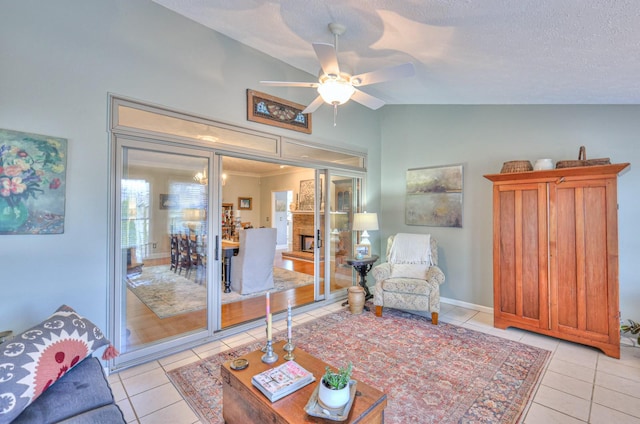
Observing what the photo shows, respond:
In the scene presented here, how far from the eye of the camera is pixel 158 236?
9.76 feet

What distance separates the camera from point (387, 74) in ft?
7.47

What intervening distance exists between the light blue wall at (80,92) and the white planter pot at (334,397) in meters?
2.20

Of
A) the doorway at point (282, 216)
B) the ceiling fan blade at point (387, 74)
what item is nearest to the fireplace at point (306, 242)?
the doorway at point (282, 216)

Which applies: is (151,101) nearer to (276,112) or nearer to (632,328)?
(276,112)

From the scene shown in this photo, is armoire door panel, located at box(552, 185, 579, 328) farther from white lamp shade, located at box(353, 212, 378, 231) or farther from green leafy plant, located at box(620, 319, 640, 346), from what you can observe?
white lamp shade, located at box(353, 212, 378, 231)

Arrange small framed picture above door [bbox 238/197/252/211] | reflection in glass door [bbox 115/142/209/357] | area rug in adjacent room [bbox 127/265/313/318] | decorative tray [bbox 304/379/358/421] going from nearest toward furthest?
decorative tray [bbox 304/379/358/421]
reflection in glass door [bbox 115/142/209/357]
area rug in adjacent room [bbox 127/265/313/318]
small framed picture above door [bbox 238/197/252/211]

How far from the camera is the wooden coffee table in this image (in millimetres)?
1417

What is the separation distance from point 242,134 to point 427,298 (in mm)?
2971

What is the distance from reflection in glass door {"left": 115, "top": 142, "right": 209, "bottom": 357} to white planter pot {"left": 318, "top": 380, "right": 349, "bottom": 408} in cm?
218

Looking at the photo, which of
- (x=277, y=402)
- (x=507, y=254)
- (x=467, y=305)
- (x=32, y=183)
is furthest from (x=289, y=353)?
(x=467, y=305)

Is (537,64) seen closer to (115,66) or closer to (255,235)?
(115,66)

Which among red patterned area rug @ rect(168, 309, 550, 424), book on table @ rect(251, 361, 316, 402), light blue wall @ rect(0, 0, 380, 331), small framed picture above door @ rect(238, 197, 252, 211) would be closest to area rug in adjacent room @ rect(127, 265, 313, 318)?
light blue wall @ rect(0, 0, 380, 331)

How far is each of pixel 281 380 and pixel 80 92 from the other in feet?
8.90

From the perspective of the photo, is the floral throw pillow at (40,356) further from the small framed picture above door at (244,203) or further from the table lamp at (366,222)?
the small framed picture above door at (244,203)
